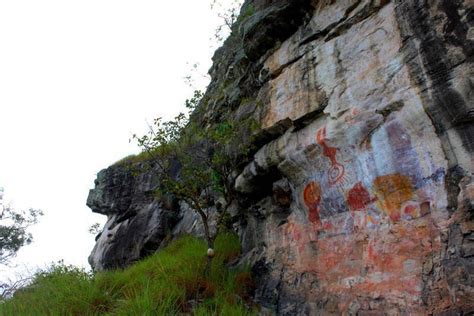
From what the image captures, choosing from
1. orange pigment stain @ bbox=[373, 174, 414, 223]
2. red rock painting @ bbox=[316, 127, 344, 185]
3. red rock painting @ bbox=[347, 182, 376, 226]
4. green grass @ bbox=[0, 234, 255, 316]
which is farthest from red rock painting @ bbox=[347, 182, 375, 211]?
green grass @ bbox=[0, 234, 255, 316]

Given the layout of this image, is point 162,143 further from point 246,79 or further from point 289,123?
point 289,123

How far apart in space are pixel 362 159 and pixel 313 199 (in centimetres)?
116

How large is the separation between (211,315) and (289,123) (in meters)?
3.20

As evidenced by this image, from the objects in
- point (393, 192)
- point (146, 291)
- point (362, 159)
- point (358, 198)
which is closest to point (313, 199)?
point (358, 198)

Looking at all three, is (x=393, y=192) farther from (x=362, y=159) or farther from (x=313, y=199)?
(x=313, y=199)

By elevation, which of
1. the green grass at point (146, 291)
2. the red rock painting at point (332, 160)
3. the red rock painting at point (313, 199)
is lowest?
the green grass at point (146, 291)

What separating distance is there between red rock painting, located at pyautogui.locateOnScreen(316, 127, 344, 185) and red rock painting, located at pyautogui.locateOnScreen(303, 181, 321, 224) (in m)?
0.33

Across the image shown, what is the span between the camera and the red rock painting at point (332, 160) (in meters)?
5.43

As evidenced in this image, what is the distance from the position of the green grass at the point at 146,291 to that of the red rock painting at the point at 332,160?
7.95 ft

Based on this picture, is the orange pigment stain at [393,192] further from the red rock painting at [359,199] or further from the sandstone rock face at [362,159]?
the red rock painting at [359,199]

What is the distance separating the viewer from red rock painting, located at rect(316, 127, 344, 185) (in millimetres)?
5430

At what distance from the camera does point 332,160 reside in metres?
5.54

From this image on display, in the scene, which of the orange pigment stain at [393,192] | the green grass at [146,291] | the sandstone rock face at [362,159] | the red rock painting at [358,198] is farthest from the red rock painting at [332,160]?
the green grass at [146,291]

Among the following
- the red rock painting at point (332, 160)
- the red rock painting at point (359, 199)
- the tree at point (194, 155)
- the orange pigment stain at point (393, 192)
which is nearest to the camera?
the orange pigment stain at point (393, 192)
